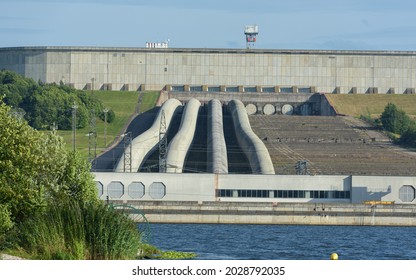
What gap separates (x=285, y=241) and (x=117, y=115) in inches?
4099

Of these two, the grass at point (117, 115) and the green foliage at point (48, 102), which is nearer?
the grass at point (117, 115)

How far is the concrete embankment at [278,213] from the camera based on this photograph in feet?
361

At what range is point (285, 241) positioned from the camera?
82.3 m

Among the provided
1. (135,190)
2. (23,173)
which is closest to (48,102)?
(135,190)

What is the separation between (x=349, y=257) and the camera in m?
66.5

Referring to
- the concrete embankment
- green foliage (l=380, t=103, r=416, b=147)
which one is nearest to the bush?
the concrete embankment

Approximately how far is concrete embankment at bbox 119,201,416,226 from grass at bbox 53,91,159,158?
120 ft

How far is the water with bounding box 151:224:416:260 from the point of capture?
68.0m

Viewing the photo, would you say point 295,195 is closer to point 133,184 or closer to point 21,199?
point 133,184

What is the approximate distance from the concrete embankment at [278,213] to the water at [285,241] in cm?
276

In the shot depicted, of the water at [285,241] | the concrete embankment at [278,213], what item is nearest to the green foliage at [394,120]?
the concrete embankment at [278,213]

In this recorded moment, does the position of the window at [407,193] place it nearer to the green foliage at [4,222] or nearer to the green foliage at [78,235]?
the green foliage at [4,222]

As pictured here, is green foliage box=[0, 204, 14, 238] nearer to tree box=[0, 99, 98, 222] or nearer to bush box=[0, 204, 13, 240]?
bush box=[0, 204, 13, 240]

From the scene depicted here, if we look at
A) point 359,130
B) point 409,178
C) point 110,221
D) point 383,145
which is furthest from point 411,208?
point 110,221
